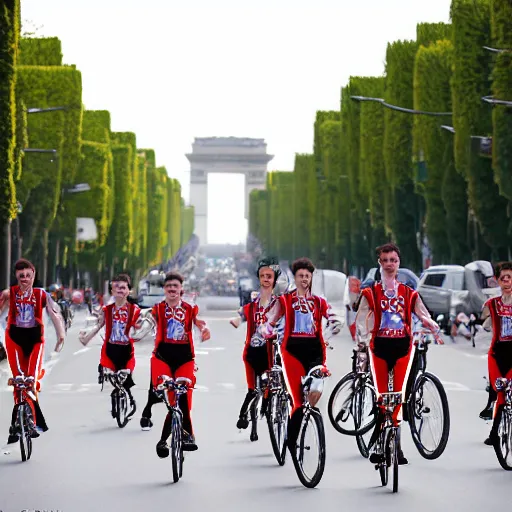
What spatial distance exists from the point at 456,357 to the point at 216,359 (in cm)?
481

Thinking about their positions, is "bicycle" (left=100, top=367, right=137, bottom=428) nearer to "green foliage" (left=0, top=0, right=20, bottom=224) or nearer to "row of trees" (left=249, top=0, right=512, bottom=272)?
"green foliage" (left=0, top=0, right=20, bottom=224)

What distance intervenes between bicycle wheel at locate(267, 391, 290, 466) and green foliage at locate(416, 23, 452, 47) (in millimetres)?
46222

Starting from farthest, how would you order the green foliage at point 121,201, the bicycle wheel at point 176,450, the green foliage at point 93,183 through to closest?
the green foliage at point 121,201, the green foliage at point 93,183, the bicycle wheel at point 176,450

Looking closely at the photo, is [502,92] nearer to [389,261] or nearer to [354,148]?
[389,261]

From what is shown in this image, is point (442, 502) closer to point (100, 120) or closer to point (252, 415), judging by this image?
point (252, 415)

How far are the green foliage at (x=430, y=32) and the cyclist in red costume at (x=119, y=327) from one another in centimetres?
4356

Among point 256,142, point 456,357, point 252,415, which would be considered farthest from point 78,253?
point 256,142

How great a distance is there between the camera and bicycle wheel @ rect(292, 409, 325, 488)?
11266 millimetres

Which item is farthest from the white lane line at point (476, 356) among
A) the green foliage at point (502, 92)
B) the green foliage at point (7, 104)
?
the green foliage at point (7, 104)

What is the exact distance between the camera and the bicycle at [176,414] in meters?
11.8

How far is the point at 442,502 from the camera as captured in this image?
35.3ft

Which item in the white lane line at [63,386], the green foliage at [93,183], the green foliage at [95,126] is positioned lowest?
the white lane line at [63,386]

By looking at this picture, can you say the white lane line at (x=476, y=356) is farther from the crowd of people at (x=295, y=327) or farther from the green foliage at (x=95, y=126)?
the green foliage at (x=95, y=126)

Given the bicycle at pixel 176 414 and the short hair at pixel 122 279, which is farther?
the short hair at pixel 122 279
